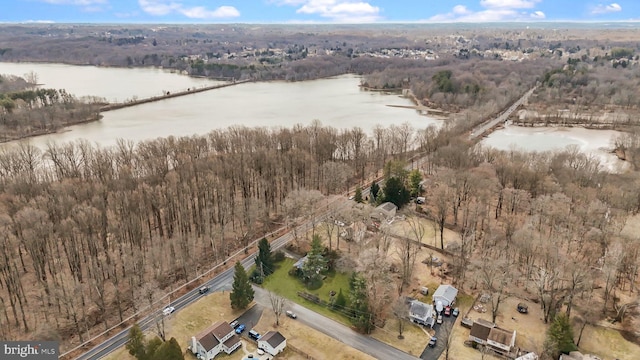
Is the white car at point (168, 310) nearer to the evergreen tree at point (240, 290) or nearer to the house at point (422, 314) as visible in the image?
the evergreen tree at point (240, 290)

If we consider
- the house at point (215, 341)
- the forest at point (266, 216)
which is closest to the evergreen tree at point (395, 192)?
the forest at point (266, 216)

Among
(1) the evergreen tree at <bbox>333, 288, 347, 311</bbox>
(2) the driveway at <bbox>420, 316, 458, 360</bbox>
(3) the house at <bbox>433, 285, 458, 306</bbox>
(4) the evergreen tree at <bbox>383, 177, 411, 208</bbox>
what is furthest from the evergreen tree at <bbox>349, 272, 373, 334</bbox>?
(4) the evergreen tree at <bbox>383, 177, 411, 208</bbox>

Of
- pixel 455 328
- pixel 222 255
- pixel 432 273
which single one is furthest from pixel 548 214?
pixel 222 255

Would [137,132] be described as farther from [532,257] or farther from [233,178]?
[532,257]

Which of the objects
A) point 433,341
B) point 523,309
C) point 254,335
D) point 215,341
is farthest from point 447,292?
point 215,341

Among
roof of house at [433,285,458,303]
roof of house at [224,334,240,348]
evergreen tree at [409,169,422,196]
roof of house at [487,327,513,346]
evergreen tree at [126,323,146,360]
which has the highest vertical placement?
evergreen tree at [409,169,422,196]

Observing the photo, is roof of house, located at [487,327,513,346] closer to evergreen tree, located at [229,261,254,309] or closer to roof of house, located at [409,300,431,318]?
roof of house, located at [409,300,431,318]
